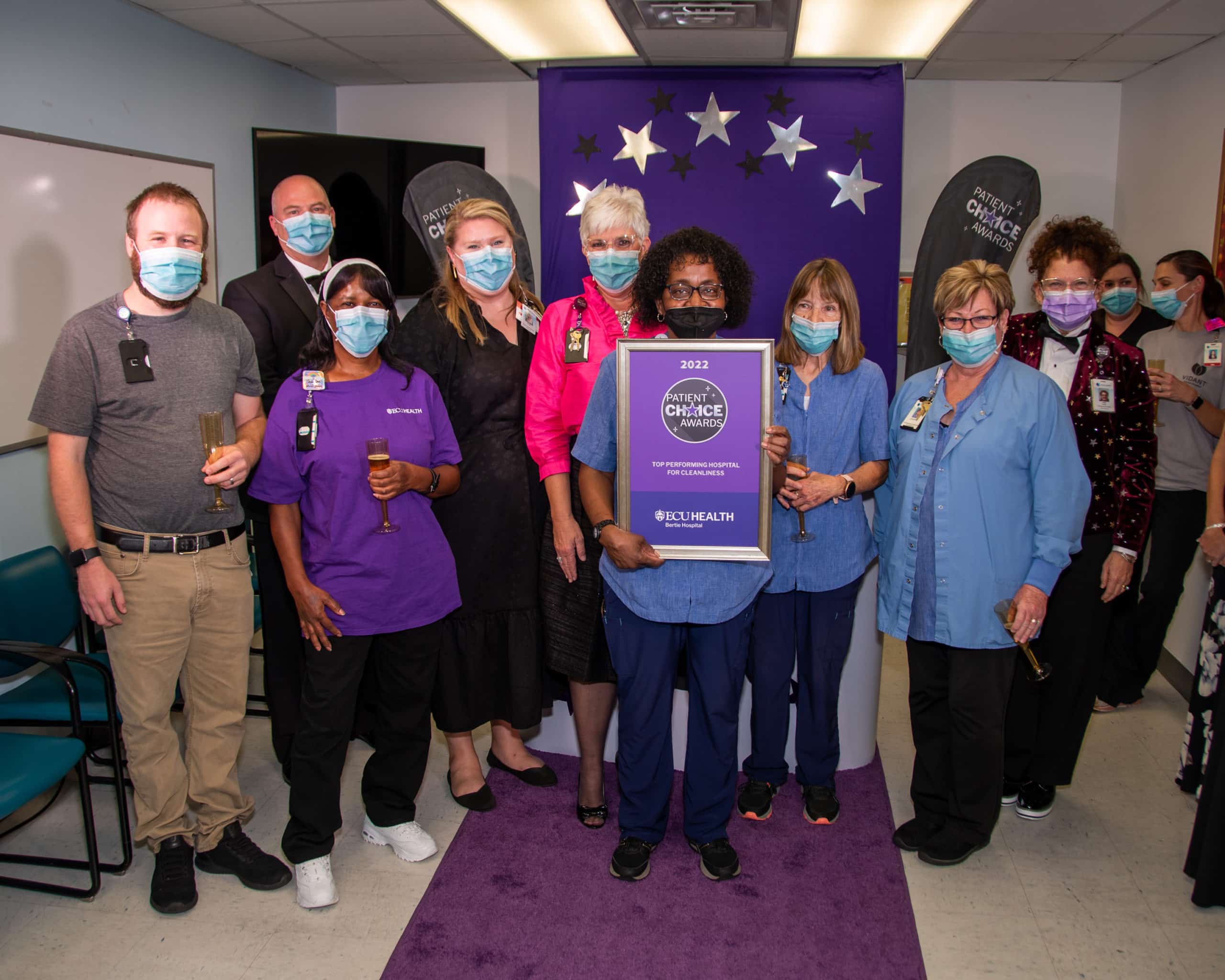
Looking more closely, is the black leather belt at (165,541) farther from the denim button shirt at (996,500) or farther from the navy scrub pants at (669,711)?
the denim button shirt at (996,500)

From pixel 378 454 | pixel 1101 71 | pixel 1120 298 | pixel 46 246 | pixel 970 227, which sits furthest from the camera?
pixel 1101 71

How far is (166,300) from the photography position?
2430 mm

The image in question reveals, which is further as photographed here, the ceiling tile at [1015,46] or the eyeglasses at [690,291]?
the ceiling tile at [1015,46]

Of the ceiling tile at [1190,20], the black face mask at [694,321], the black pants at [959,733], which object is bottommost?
the black pants at [959,733]

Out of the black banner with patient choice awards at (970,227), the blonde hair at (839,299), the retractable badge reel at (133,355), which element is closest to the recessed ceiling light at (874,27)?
the black banner with patient choice awards at (970,227)

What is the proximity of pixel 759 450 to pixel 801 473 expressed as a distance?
268mm

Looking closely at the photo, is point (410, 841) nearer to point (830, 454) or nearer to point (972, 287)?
point (830, 454)

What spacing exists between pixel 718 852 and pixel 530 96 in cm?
525

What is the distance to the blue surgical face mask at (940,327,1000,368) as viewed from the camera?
2.51 meters

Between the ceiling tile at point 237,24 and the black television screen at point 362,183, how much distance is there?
46 cm

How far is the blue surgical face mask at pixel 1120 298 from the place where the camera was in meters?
3.98

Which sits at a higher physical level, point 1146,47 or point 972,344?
point 1146,47

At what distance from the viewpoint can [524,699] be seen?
305 centimetres

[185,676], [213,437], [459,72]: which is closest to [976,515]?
[213,437]
